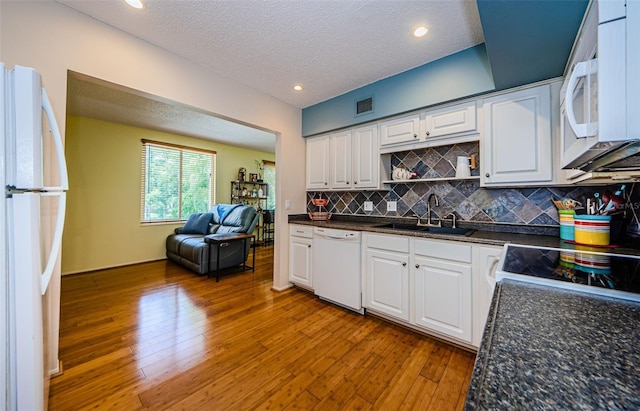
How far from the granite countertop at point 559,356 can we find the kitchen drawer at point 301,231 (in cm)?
233

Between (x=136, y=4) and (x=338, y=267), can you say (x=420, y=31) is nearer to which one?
(x=136, y=4)

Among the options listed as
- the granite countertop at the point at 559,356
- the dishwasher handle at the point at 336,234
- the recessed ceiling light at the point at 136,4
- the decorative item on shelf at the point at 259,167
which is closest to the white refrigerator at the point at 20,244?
the recessed ceiling light at the point at 136,4

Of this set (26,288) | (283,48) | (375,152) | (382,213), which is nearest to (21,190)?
(26,288)

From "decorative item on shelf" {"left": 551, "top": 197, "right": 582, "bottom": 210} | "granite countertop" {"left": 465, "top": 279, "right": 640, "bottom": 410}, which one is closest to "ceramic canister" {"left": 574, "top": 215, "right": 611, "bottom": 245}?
"decorative item on shelf" {"left": 551, "top": 197, "right": 582, "bottom": 210}

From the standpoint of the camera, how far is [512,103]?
195 centimetres

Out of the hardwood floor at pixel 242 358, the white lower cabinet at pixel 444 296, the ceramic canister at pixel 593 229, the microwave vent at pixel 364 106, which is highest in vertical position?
the microwave vent at pixel 364 106

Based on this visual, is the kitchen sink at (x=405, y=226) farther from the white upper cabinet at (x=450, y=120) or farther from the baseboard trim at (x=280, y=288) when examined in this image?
the baseboard trim at (x=280, y=288)

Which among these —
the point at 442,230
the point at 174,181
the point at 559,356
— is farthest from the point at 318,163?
the point at 174,181

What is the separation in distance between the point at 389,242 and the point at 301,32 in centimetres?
185

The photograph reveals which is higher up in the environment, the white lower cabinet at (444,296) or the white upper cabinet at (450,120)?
the white upper cabinet at (450,120)

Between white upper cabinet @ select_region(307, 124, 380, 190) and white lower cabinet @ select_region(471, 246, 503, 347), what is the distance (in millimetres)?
1209

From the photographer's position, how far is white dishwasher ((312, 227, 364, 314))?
2.52 metres

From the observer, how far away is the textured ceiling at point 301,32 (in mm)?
1665

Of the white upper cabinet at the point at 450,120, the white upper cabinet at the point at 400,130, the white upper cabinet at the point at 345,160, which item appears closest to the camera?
the white upper cabinet at the point at 450,120
